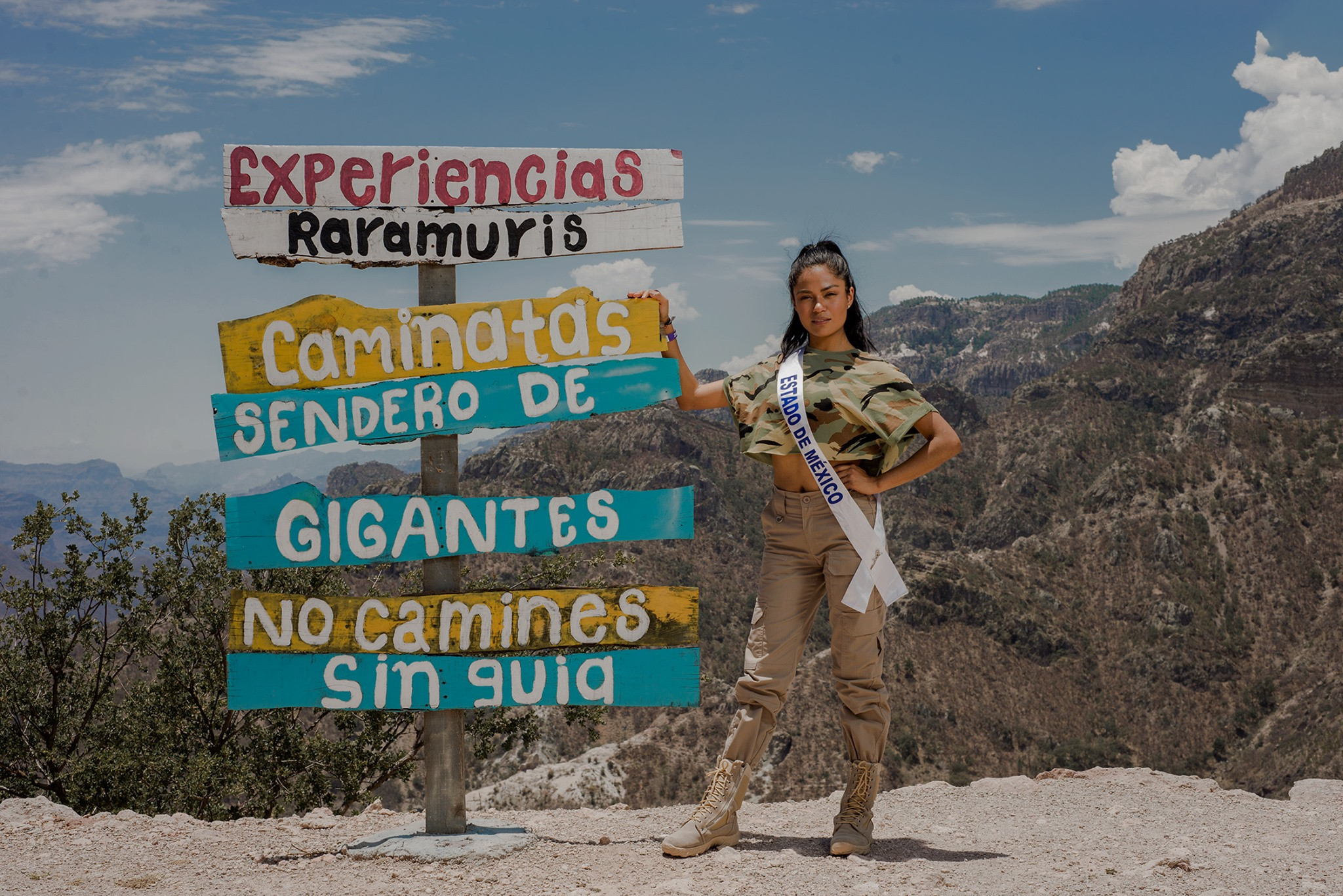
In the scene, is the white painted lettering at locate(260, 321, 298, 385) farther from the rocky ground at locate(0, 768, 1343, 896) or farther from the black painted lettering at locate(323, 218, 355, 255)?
the rocky ground at locate(0, 768, 1343, 896)

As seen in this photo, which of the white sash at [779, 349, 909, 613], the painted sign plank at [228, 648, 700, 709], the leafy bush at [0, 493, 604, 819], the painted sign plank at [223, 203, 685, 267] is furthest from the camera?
the leafy bush at [0, 493, 604, 819]

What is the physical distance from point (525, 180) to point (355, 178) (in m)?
0.73

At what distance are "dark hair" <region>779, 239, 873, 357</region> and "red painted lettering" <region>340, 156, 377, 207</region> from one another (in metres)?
1.87

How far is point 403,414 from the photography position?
4293 millimetres

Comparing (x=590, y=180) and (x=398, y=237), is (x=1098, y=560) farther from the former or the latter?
(x=398, y=237)

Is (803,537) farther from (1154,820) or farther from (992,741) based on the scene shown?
(992,741)

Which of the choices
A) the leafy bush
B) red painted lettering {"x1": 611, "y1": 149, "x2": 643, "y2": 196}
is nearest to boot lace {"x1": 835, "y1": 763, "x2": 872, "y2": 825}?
red painted lettering {"x1": 611, "y1": 149, "x2": 643, "y2": 196}

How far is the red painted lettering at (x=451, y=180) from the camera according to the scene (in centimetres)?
441

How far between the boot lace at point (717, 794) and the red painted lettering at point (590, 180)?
97.6 inches

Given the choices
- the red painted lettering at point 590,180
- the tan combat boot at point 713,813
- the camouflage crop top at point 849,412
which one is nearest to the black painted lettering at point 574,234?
the red painted lettering at point 590,180

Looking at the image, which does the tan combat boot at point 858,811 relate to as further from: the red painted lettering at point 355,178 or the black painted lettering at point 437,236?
the red painted lettering at point 355,178

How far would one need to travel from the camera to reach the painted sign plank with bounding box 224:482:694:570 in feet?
14.0

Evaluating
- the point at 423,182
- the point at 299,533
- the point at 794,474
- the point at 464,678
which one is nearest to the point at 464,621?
the point at 464,678

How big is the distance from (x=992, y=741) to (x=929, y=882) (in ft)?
115
